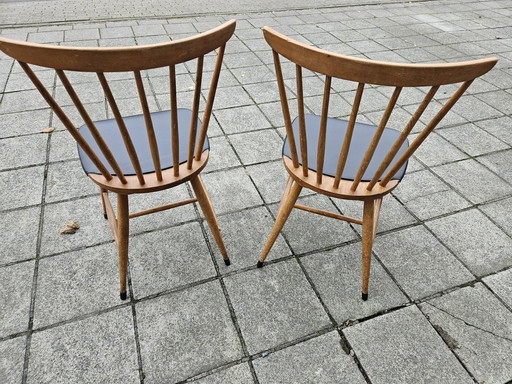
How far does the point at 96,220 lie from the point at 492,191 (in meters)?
2.46

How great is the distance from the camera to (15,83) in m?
3.20

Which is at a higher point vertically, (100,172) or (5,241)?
(100,172)

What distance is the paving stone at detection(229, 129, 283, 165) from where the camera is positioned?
2.45 m

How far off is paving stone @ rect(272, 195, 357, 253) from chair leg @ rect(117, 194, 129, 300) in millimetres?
843

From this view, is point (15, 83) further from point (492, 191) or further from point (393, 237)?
point (492, 191)

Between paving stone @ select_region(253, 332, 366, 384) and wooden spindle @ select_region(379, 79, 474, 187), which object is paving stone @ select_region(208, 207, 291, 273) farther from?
wooden spindle @ select_region(379, 79, 474, 187)

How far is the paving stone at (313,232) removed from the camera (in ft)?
6.10

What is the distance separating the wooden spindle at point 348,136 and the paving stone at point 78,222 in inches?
49.8

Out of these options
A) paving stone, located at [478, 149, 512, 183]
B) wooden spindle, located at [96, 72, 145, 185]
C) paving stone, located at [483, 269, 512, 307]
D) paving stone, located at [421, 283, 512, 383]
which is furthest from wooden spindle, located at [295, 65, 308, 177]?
paving stone, located at [478, 149, 512, 183]

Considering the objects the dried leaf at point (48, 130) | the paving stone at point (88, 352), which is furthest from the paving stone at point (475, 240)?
the dried leaf at point (48, 130)

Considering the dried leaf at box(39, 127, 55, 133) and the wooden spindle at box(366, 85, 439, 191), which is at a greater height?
the wooden spindle at box(366, 85, 439, 191)

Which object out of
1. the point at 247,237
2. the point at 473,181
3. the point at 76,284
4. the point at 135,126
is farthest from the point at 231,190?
the point at 473,181

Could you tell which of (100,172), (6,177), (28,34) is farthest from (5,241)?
(28,34)

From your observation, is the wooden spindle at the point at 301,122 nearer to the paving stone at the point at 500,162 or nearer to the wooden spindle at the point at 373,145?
the wooden spindle at the point at 373,145
